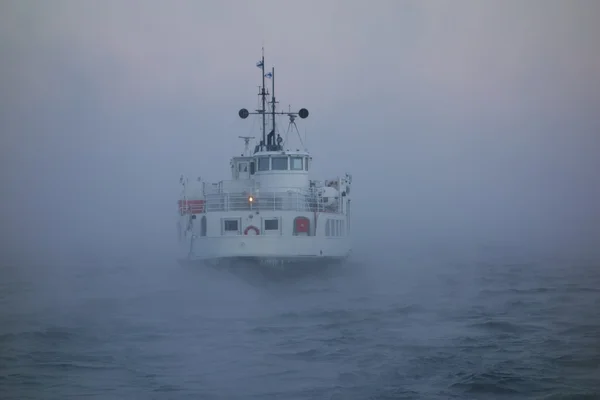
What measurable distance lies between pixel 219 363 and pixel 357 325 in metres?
5.99

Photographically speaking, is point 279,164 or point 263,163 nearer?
point 279,164

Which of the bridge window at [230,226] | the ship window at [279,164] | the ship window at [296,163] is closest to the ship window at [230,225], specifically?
the bridge window at [230,226]

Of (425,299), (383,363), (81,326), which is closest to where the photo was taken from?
(383,363)

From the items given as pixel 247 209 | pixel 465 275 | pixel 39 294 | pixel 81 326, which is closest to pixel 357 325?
pixel 81 326

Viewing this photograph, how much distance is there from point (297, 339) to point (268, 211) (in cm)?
1221

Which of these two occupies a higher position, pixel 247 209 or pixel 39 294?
pixel 247 209

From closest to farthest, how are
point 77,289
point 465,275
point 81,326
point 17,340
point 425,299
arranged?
point 17,340, point 81,326, point 425,299, point 77,289, point 465,275

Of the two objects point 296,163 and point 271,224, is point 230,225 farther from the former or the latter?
point 296,163

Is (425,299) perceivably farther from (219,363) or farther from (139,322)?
(219,363)

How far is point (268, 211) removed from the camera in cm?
2945

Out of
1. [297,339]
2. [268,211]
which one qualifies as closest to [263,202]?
[268,211]

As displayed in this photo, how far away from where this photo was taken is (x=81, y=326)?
62.1 ft

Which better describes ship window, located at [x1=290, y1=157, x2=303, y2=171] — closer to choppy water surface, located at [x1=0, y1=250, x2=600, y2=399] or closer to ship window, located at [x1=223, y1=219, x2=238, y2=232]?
ship window, located at [x1=223, y1=219, x2=238, y2=232]

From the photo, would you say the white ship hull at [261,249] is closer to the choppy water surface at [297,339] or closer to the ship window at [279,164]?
the choppy water surface at [297,339]
